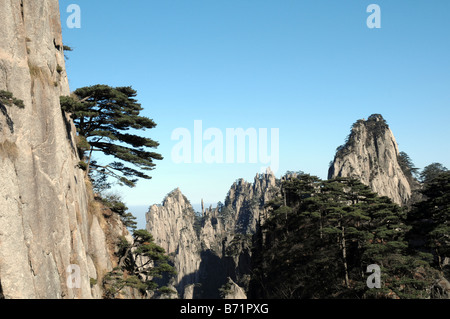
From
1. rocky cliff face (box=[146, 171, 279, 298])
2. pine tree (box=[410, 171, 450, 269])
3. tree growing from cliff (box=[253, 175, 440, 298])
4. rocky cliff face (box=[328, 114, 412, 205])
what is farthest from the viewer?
rocky cliff face (box=[146, 171, 279, 298])

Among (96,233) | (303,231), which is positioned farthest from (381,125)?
(96,233)

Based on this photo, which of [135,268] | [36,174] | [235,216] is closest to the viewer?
[36,174]

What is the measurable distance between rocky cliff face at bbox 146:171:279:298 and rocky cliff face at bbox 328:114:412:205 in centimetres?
2163

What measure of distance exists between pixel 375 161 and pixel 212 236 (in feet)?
218

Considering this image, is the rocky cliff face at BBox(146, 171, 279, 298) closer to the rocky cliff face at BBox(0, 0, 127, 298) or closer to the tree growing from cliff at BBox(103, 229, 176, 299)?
the tree growing from cliff at BBox(103, 229, 176, 299)

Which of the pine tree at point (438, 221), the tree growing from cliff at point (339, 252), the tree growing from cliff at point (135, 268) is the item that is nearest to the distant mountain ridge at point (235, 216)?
the tree growing from cliff at point (339, 252)

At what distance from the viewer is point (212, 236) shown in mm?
122812

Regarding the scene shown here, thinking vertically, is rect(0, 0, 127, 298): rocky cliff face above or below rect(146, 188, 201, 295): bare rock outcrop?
above

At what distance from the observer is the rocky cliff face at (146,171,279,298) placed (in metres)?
81.9

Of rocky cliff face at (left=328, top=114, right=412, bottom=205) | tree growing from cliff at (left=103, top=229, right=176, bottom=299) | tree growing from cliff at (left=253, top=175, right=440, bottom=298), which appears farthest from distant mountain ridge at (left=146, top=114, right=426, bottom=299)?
tree growing from cliff at (left=103, top=229, right=176, bottom=299)

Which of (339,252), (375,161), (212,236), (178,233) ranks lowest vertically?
(212,236)

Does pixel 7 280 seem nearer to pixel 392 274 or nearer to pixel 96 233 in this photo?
pixel 96 233

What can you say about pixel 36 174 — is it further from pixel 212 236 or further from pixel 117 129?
pixel 212 236

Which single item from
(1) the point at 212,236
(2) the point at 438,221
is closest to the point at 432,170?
(2) the point at 438,221
